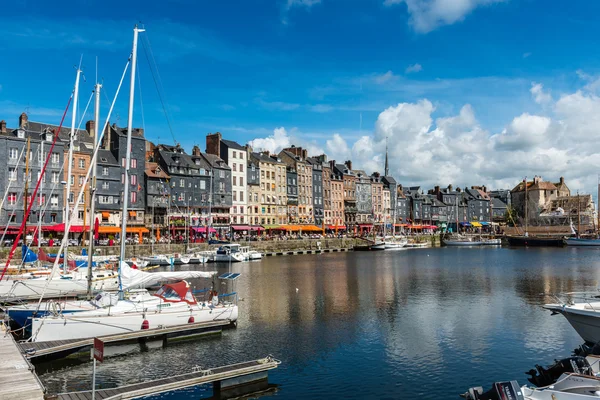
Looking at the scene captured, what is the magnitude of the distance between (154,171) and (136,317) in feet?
216

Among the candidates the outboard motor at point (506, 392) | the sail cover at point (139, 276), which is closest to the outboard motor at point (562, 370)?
the outboard motor at point (506, 392)

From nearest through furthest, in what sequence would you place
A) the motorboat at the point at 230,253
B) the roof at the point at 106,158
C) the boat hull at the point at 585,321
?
the boat hull at the point at 585,321 → the motorboat at the point at 230,253 → the roof at the point at 106,158

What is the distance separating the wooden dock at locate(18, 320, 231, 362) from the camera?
67.5ft

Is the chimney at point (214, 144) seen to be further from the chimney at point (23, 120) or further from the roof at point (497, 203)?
the roof at point (497, 203)

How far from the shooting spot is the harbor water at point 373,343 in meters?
19.4

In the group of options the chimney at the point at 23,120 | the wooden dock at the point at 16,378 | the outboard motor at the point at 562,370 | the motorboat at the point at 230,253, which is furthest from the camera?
the motorboat at the point at 230,253

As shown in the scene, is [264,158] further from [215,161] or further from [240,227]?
[240,227]

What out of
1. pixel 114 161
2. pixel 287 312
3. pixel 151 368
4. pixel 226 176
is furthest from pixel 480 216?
pixel 151 368

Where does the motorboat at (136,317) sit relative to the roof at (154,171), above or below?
below

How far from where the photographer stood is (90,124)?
83.6 m

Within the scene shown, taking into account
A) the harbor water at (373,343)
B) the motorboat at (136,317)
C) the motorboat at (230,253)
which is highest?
the motorboat at (230,253)

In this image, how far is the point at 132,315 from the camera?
2430 cm

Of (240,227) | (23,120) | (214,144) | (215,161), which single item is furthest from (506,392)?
(214,144)

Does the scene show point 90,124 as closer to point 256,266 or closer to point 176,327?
point 256,266
